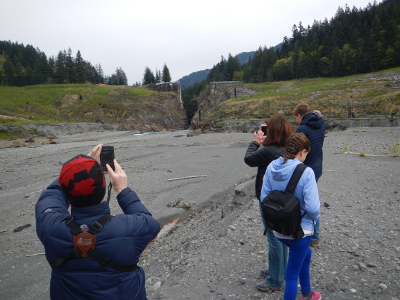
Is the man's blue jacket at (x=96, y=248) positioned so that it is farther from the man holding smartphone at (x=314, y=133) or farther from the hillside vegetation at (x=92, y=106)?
the hillside vegetation at (x=92, y=106)

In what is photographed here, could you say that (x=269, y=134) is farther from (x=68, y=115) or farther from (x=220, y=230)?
(x=68, y=115)

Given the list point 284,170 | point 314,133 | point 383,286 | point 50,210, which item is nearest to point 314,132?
point 314,133

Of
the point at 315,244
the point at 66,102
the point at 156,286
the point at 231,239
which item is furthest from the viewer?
the point at 66,102

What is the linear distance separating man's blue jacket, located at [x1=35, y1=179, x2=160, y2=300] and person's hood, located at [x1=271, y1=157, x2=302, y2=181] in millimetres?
1351

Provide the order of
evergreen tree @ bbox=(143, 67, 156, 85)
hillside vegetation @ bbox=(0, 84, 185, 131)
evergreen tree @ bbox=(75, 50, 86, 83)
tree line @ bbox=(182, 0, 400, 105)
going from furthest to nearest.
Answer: evergreen tree @ bbox=(143, 67, 156, 85), evergreen tree @ bbox=(75, 50, 86, 83), tree line @ bbox=(182, 0, 400, 105), hillside vegetation @ bbox=(0, 84, 185, 131)

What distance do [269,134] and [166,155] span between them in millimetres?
13897

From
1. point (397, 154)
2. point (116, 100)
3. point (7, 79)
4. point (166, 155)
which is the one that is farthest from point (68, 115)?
point (397, 154)

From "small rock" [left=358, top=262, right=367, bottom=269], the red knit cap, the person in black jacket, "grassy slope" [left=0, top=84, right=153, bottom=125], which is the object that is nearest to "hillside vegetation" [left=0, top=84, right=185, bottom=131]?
"grassy slope" [left=0, top=84, right=153, bottom=125]

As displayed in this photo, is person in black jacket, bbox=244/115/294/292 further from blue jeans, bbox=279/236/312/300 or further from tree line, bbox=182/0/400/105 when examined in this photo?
tree line, bbox=182/0/400/105

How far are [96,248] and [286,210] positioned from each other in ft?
5.27

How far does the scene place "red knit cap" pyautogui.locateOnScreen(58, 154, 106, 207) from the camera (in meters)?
1.65

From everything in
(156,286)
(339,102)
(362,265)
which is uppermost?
(339,102)

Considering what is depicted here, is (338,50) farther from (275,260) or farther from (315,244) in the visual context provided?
(275,260)

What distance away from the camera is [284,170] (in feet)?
8.16
